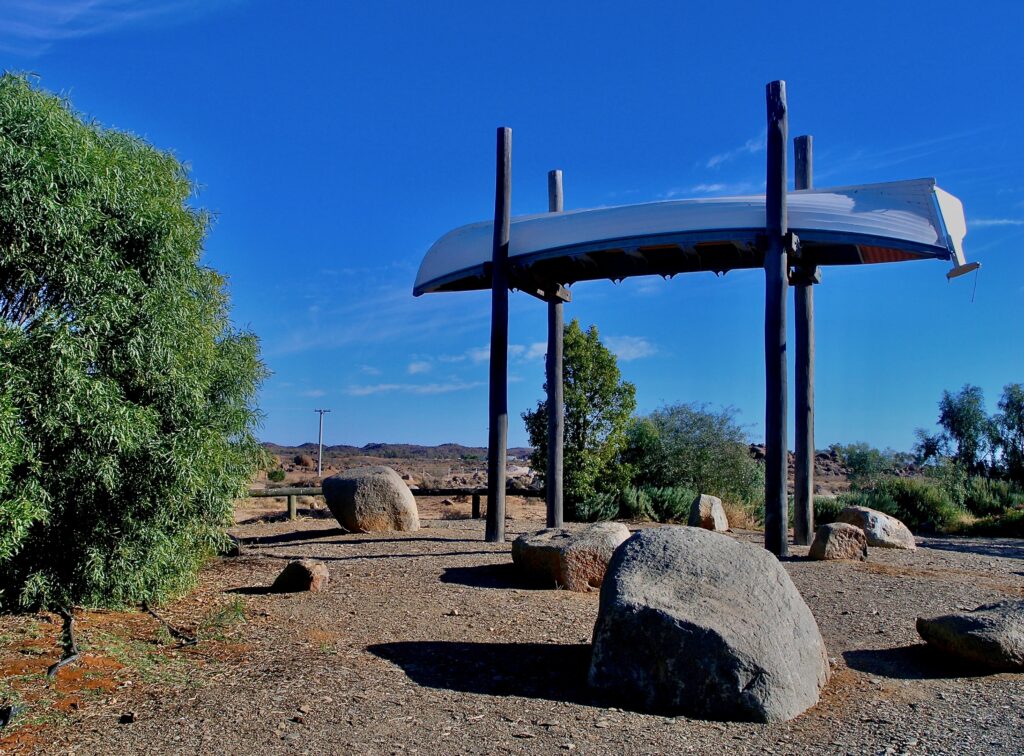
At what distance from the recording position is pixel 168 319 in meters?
7.15

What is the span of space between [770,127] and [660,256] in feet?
7.98

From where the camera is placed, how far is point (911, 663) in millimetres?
5945

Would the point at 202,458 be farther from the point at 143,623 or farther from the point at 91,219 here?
the point at 91,219

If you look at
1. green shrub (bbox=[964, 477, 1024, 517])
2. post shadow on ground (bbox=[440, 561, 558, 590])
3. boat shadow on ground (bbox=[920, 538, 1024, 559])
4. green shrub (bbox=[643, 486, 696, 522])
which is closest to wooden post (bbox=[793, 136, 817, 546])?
boat shadow on ground (bbox=[920, 538, 1024, 559])

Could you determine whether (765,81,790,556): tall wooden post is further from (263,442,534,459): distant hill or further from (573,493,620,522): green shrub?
(263,442,534,459): distant hill

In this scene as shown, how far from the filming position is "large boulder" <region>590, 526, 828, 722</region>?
4.80 metres

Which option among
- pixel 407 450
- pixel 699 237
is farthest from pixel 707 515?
pixel 407 450

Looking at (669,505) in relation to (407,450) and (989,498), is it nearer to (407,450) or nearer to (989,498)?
(989,498)

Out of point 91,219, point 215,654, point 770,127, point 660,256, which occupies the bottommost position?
point 215,654

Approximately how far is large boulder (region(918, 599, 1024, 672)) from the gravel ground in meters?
0.13

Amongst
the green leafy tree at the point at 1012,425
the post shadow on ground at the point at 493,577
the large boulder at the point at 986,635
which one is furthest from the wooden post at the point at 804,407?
the green leafy tree at the point at 1012,425

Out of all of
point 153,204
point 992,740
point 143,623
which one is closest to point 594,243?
point 153,204

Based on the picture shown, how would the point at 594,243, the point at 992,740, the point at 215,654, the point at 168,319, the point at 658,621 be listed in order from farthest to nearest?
the point at 594,243
the point at 168,319
the point at 215,654
the point at 658,621
the point at 992,740

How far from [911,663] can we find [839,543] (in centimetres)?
405
